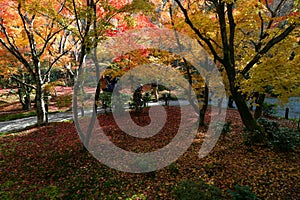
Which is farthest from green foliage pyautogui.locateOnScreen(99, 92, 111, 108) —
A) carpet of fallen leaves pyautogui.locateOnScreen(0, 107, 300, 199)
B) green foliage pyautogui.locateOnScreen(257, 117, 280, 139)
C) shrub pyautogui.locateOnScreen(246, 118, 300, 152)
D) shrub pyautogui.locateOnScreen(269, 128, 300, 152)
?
shrub pyautogui.locateOnScreen(269, 128, 300, 152)

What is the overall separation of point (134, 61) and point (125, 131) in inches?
157

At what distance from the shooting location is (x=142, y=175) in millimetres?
5957

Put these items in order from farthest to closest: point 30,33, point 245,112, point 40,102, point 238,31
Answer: point 40,102
point 30,33
point 238,31
point 245,112

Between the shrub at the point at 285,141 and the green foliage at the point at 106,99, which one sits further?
the green foliage at the point at 106,99

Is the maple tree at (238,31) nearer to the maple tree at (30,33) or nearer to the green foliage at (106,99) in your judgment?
the maple tree at (30,33)

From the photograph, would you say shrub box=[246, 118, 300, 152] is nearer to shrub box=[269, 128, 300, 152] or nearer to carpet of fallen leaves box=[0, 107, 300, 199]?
shrub box=[269, 128, 300, 152]

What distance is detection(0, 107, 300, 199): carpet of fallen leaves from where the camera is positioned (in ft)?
16.6

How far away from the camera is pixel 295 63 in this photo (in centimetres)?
566

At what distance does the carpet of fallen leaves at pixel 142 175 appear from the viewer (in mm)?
5062

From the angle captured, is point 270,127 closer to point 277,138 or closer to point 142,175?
point 277,138

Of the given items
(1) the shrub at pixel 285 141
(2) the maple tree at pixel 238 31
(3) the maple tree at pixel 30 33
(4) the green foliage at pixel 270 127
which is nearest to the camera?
(1) the shrub at pixel 285 141

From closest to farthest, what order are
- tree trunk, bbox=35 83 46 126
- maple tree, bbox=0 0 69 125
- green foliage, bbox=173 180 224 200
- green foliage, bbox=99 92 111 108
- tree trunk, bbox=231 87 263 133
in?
1. green foliage, bbox=173 180 224 200
2. tree trunk, bbox=231 87 263 133
3. maple tree, bbox=0 0 69 125
4. tree trunk, bbox=35 83 46 126
5. green foliage, bbox=99 92 111 108

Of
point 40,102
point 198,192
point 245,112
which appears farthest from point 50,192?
point 40,102

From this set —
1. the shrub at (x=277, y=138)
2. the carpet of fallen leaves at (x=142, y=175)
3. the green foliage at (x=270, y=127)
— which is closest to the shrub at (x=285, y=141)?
the shrub at (x=277, y=138)
